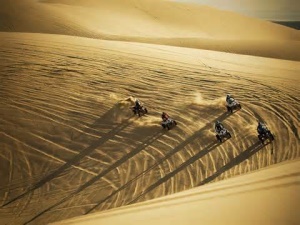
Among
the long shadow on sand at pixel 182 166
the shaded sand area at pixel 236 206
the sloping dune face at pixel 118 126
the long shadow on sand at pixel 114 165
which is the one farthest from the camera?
the sloping dune face at pixel 118 126

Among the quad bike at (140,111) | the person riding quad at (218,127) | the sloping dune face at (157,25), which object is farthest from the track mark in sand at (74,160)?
the sloping dune face at (157,25)

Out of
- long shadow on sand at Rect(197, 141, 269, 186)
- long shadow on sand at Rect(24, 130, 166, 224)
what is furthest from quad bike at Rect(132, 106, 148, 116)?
long shadow on sand at Rect(197, 141, 269, 186)

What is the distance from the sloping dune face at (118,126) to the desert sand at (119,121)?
29 millimetres

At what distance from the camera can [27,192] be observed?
8.36m

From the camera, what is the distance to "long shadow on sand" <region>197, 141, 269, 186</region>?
27.6 feet

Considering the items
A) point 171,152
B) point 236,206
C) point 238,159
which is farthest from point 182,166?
A: point 236,206

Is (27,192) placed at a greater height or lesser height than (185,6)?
lesser

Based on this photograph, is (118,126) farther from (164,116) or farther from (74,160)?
(74,160)

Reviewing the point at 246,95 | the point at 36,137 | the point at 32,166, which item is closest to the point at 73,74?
the point at 36,137

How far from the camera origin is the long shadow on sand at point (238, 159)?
27.6 feet

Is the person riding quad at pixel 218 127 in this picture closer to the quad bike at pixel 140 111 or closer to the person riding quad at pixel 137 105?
the quad bike at pixel 140 111

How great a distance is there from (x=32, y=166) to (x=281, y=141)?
6.55 m

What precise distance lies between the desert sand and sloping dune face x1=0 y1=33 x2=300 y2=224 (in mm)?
29

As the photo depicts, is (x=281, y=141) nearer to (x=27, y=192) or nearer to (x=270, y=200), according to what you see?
(x=270, y=200)
